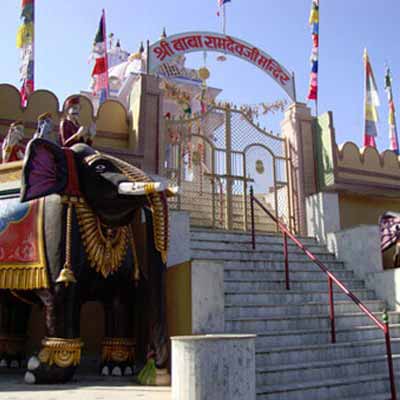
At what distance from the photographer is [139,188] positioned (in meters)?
5.88

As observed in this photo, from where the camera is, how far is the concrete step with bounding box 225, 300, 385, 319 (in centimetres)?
677

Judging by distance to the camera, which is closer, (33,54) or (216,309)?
(216,309)

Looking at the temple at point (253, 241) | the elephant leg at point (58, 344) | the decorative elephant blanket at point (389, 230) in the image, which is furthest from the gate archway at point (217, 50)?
the elephant leg at point (58, 344)

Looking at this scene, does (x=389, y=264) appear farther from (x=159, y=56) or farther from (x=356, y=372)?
(x=159, y=56)

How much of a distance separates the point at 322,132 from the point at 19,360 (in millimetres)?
7306

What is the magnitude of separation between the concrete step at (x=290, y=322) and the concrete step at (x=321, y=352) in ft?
1.37

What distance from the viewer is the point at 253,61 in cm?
1215

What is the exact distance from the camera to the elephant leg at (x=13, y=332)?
755 centimetres

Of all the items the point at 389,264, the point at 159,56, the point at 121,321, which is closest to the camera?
the point at 121,321

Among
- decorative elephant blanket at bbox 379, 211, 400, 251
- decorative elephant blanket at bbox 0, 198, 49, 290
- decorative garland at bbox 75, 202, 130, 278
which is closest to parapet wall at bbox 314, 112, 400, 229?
decorative elephant blanket at bbox 379, 211, 400, 251

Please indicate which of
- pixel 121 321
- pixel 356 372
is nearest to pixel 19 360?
pixel 121 321

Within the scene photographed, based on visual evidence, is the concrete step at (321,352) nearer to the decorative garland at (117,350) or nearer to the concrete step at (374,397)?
the concrete step at (374,397)

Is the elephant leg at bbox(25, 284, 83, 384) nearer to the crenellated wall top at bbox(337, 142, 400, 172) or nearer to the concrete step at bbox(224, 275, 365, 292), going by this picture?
the concrete step at bbox(224, 275, 365, 292)

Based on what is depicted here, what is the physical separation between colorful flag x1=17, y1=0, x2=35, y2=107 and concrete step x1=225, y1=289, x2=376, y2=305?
8019 mm
